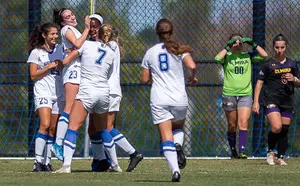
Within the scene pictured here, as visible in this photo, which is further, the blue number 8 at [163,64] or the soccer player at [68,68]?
the soccer player at [68,68]

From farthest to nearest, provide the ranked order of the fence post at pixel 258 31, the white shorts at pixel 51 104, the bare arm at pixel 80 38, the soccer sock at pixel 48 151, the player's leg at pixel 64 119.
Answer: the fence post at pixel 258 31, the soccer sock at pixel 48 151, the white shorts at pixel 51 104, the player's leg at pixel 64 119, the bare arm at pixel 80 38

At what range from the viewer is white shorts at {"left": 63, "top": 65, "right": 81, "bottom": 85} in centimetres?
1285

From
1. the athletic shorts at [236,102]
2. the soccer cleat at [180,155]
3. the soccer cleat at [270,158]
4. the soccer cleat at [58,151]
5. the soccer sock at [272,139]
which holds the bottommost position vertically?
the soccer cleat at [270,158]

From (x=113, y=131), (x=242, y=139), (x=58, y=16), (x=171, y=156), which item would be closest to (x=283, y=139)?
(x=242, y=139)

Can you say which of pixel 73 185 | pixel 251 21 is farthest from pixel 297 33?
pixel 73 185

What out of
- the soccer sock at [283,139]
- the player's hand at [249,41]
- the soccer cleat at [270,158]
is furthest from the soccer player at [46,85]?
the player's hand at [249,41]

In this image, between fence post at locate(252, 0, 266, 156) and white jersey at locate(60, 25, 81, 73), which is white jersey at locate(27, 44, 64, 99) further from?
fence post at locate(252, 0, 266, 156)

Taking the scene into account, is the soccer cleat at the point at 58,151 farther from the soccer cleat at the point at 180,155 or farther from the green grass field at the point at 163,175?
the soccer cleat at the point at 180,155

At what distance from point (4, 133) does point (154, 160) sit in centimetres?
306

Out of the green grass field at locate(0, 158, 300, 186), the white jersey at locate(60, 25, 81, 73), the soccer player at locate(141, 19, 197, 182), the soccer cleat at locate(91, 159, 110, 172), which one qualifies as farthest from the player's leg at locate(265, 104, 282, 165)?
the soccer player at locate(141, 19, 197, 182)

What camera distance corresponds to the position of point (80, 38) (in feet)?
41.0

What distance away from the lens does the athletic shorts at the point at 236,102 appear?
16.6m

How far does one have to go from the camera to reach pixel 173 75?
37.2 feet

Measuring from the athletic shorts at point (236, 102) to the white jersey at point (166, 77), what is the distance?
5.34m
